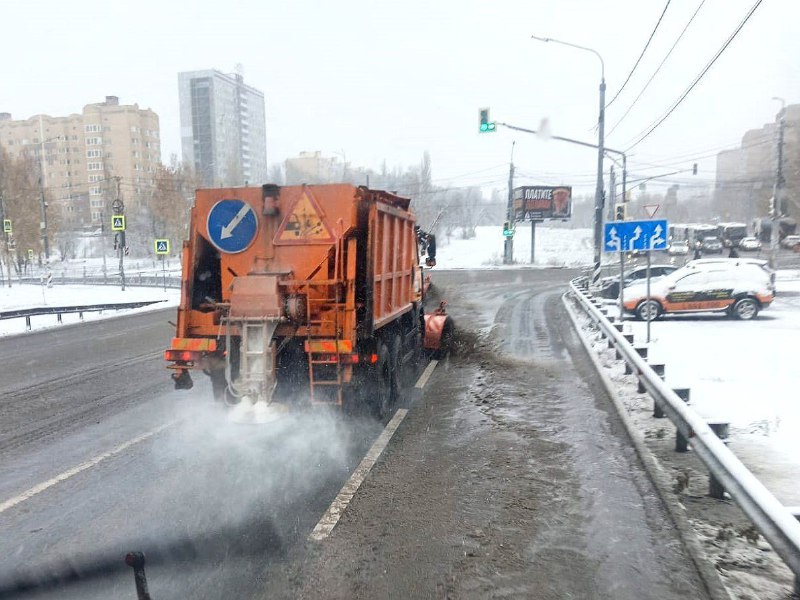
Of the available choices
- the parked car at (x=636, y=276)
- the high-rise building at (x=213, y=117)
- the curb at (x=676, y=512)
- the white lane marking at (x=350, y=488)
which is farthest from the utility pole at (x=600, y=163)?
the high-rise building at (x=213, y=117)

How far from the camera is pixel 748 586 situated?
3.62 metres

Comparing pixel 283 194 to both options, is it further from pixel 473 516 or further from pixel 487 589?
pixel 487 589

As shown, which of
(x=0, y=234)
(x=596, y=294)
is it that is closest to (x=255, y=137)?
(x=0, y=234)

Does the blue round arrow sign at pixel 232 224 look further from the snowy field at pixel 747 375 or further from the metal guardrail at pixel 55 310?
the metal guardrail at pixel 55 310

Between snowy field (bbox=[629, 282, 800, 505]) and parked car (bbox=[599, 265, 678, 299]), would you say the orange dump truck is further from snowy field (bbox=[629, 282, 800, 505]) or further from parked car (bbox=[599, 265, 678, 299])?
parked car (bbox=[599, 265, 678, 299])

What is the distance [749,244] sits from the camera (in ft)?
176

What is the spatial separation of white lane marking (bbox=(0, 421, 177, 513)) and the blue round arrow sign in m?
2.33

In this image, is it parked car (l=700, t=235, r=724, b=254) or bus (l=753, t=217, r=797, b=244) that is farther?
bus (l=753, t=217, r=797, b=244)

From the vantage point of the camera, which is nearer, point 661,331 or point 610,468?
point 610,468

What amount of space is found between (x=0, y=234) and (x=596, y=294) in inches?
1877

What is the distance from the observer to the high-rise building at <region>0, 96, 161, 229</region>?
112562 mm

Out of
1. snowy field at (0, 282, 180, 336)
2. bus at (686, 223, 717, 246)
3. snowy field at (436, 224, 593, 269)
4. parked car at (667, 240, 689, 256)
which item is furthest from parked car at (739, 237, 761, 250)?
snowy field at (0, 282, 180, 336)

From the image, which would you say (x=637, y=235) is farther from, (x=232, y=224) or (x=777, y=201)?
(x=777, y=201)

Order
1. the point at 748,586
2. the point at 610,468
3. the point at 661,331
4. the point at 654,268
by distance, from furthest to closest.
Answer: the point at 654,268 < the point at 661,331 < the point at 610,468 < the point at 748,586
